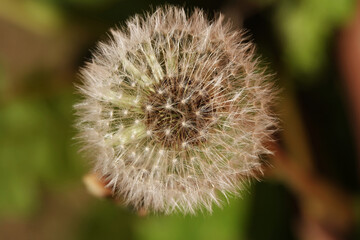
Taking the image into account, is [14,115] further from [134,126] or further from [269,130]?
[269,130]

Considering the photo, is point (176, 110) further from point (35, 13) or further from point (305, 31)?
point (35, 13)

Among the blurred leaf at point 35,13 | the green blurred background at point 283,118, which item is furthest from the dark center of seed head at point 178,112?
the blurred leaf at point 35,13

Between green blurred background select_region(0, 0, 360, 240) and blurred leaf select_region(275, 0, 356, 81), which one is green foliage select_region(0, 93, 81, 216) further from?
blurred leaf select_region(275, 0, 356, 81)

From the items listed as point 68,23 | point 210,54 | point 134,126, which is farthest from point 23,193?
point 210,54

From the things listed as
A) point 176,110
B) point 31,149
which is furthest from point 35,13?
point 176,110

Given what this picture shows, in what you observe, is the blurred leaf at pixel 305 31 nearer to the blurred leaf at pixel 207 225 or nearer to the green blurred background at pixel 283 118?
the green blurred background at pixel 283 118

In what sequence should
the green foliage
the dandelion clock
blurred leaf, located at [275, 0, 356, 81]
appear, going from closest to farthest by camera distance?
the dandelion clock < blurred leaf, located at [275, 0, 356, 81] < the green foliage

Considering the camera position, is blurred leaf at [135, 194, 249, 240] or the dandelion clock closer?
the dandelion clock

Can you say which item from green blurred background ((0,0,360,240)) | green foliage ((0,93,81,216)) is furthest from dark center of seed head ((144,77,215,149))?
green foliage ((0,93,81,216))
